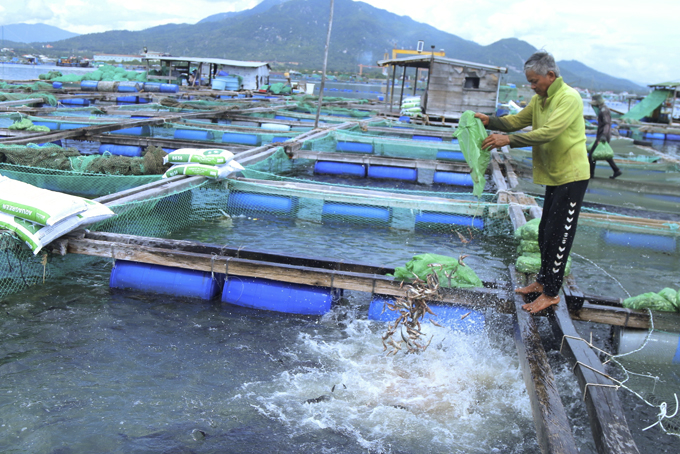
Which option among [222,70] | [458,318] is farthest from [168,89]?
[458,318]

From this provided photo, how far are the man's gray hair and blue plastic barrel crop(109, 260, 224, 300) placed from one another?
3685 mm

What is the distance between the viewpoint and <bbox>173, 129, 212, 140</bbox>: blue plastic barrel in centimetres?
1367

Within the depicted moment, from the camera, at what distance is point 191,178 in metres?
8.02

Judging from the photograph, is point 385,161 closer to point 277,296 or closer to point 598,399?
point 277,296

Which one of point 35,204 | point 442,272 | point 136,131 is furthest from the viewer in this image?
point 136,131

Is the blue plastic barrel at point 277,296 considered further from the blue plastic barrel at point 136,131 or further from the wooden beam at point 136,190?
the blue plastic barrel at point 136,131

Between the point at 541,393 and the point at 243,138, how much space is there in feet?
38.2

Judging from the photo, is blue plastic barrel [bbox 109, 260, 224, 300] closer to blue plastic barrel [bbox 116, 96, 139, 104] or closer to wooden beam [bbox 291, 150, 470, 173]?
wooden beam [bbox 291, 150, 470, 173]

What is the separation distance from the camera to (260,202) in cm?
865

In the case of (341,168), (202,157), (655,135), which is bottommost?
(341,168)

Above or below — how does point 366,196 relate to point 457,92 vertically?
below

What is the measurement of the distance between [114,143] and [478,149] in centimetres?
1003

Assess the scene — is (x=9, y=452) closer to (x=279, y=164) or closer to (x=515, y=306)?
(x=515, y=306)

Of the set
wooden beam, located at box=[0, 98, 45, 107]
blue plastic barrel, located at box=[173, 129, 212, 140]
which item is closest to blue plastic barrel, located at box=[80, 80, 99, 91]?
wooden beam, located at box=[0, 98, 45, 107]
